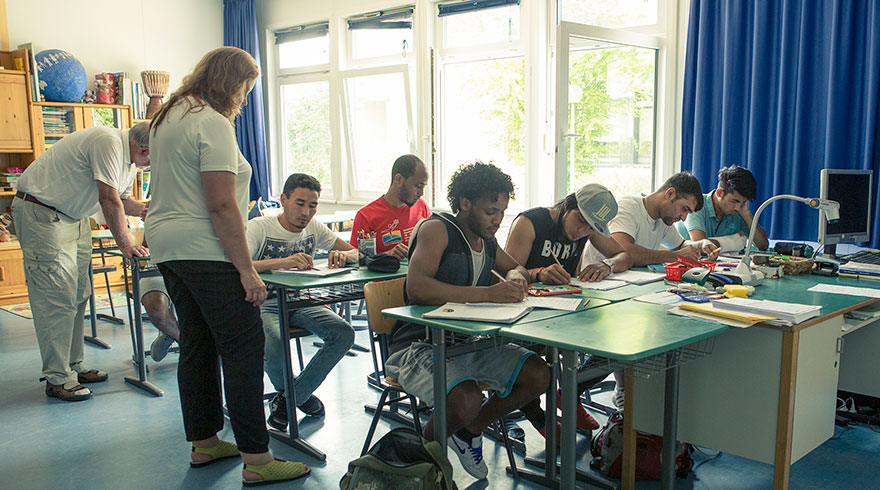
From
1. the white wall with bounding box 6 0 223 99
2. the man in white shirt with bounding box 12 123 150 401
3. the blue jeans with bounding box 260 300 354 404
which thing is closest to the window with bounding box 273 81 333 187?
the white wall with bounding box 6 0 223 99

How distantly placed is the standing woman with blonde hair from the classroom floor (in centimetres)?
37

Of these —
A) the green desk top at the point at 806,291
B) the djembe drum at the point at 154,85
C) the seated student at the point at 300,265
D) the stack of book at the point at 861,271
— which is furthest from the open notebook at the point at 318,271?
the djembe drum at the point at 154,85

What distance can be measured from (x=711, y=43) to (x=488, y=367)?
3154 millimetres

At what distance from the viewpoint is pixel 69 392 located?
3.45 metres

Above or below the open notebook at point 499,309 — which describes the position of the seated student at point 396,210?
above

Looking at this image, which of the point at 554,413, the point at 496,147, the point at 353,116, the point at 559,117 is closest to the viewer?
the point at 554,413

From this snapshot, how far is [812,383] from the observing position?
2254 mm

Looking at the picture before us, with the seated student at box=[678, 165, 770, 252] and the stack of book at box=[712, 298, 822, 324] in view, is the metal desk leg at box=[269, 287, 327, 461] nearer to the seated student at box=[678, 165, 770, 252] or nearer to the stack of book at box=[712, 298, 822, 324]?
the stack of book at box=[712, 298, 822, 324]

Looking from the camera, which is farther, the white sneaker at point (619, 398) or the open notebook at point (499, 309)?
the white sneaker at point (619, 398)

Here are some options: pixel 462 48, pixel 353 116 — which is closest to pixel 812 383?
pixel 462 48

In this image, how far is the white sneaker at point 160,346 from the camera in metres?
3.95

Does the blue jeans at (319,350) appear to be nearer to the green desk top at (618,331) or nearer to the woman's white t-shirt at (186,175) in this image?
the woman's white t-shirt at (186,175)

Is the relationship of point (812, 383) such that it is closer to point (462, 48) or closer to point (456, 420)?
point (456, 420)

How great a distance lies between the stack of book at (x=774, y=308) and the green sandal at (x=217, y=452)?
74.1 inches
